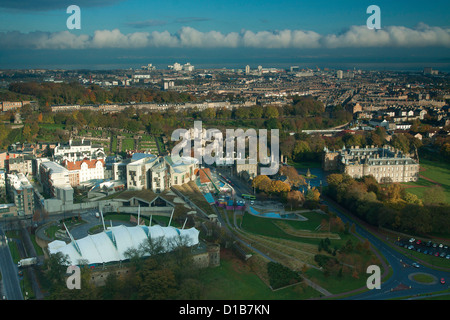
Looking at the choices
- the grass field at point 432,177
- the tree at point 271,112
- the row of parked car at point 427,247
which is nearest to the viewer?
the row of parked car at point 427,247

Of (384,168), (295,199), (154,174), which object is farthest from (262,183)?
(384,168)

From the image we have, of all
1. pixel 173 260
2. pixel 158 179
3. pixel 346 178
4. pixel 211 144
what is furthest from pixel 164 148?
pixel 173 260

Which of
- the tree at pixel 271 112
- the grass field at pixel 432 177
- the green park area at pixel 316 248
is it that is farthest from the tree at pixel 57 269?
the tree at pixel 271 112

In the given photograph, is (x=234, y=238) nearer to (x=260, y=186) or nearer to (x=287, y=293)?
(x=287, y=293)

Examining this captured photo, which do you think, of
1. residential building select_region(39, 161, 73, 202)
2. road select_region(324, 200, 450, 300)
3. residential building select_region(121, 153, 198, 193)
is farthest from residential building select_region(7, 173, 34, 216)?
road select_region(324, 200, 450, 300)

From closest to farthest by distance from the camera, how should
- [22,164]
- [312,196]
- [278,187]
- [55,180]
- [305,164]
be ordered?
1. [312,196]
2. [55,180]
3. [278,187]
4. [22,164]
5. [305,164]

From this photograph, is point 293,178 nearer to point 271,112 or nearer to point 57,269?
point 57,269

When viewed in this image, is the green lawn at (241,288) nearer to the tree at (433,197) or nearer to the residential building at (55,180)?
the residential building at (55,180)
